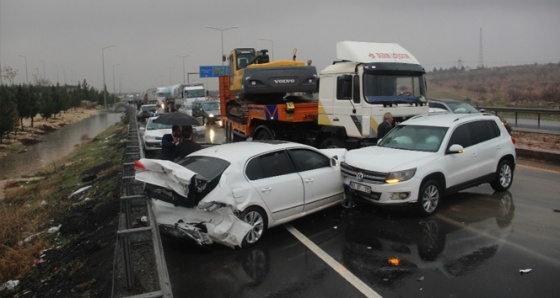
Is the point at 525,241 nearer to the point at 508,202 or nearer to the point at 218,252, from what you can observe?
the point at 508,202

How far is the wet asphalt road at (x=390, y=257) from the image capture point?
521cm

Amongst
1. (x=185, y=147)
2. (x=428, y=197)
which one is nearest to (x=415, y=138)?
(x=428, y=197)

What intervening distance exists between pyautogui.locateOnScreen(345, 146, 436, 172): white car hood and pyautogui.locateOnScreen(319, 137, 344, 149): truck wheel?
8.70 ft

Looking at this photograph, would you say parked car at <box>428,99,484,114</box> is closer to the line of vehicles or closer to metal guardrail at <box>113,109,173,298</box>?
the line of vehicles

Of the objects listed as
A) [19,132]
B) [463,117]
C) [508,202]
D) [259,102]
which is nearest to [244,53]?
[259,102]

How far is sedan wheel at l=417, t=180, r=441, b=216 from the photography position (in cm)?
760

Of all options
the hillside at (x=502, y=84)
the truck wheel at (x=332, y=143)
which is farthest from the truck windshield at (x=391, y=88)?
the hillside at (x=502, y=84)

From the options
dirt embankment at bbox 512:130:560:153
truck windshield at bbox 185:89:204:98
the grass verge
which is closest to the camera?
the grass verge

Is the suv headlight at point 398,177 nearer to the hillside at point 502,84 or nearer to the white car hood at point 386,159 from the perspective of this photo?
the white car hood at point 386,159

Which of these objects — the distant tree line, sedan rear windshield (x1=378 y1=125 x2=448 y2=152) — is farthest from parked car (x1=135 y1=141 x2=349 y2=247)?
the distant tree line

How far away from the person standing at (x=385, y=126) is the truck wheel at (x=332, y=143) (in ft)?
4.66

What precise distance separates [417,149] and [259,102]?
691 cm

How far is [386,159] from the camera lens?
795cm

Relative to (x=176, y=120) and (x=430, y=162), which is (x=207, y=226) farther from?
(x=430, y=162)
